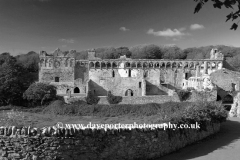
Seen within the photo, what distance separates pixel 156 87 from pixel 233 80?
11307 millimetres

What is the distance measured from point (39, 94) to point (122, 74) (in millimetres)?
13609

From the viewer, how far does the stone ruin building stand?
30609mm

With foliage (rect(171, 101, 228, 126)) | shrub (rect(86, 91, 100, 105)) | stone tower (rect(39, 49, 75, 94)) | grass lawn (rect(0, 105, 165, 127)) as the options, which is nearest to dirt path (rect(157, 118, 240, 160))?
foliage (rect(171, 101, 228, 126))

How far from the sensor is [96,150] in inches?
356

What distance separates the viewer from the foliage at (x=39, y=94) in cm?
2549

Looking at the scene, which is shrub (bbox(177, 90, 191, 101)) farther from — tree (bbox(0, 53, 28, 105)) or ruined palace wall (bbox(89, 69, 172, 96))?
tree (bbox(0, 53, 28, 105))

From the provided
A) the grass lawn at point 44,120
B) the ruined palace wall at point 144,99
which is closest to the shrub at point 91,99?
the ruined palace wall at point 144,99

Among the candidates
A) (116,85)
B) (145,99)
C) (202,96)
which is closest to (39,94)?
(116,85)

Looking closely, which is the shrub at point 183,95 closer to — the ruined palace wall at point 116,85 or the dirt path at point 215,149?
the ruined palace wall at point 116,85

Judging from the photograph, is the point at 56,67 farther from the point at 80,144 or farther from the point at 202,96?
the point at 80,144

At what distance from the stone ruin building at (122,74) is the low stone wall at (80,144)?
63.5ft

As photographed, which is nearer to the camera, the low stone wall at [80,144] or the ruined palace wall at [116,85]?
the low stone wall at [80,144]

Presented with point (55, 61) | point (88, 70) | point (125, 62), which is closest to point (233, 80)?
point (125, 62)

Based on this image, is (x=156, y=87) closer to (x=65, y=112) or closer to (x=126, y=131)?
(x=65, y=112)
